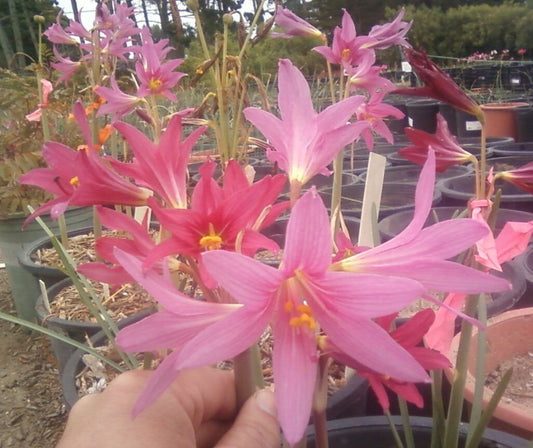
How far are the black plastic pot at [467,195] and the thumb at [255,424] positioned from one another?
6.03 feet

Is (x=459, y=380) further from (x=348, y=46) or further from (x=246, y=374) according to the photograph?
(x=348, y=46)

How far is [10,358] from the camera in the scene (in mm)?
2379

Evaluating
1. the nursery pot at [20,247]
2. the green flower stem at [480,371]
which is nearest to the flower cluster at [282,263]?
the green flower stem at [480,371]

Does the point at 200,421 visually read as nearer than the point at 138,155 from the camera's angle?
No

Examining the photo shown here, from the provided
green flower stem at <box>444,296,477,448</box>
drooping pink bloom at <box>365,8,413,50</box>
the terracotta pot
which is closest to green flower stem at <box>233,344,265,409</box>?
green flower stem at <box>444,296,477,448</box>

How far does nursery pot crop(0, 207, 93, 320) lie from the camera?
2537 millimetres

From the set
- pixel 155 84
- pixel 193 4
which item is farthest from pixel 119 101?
pixel 193 4

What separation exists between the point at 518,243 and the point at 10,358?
2275 mm

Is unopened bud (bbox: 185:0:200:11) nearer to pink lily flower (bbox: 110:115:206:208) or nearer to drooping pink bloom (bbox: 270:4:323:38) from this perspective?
drooping pink bloom (bbox: 270:4:323:38)

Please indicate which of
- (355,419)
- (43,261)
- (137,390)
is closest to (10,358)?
(43,261)

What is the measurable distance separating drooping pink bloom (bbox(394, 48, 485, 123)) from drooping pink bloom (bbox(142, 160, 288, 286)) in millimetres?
258

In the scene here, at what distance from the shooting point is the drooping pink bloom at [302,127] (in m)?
0.53

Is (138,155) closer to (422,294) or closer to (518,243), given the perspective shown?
(422,294)

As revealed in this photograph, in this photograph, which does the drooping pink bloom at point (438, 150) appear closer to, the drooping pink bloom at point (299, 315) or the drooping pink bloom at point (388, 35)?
the drooping pink bloom at point (299, 315)
